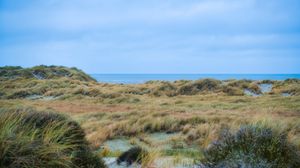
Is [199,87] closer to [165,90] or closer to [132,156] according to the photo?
[165,90]

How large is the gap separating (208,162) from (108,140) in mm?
5797

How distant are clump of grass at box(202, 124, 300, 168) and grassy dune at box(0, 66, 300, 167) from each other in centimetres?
3

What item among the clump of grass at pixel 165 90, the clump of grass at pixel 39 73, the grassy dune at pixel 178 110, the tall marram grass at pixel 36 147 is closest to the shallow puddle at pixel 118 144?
the grassy dune at pixel 178 110

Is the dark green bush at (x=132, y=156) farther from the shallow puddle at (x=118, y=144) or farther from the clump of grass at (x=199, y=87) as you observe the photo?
the clump of grass at (x=199, y=87)

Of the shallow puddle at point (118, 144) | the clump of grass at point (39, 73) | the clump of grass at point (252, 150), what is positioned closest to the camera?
the clump of grass at point (252, 150)

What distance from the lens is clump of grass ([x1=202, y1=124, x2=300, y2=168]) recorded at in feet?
17.4

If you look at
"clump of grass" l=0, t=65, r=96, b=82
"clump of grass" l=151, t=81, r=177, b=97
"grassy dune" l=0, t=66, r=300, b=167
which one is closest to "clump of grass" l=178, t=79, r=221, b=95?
"grassy dune" l=0, t=66, r=300, b=167

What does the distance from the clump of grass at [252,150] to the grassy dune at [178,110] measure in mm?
32

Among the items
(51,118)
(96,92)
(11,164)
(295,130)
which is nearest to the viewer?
(11,164)

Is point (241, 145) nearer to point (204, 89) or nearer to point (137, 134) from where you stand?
point (137, 134)

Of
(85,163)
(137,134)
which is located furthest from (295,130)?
(85,163)

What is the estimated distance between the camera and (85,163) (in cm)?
561

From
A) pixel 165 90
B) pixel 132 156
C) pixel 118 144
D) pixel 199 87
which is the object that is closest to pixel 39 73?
pixel 165 90

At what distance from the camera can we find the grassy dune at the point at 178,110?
8.70 m
